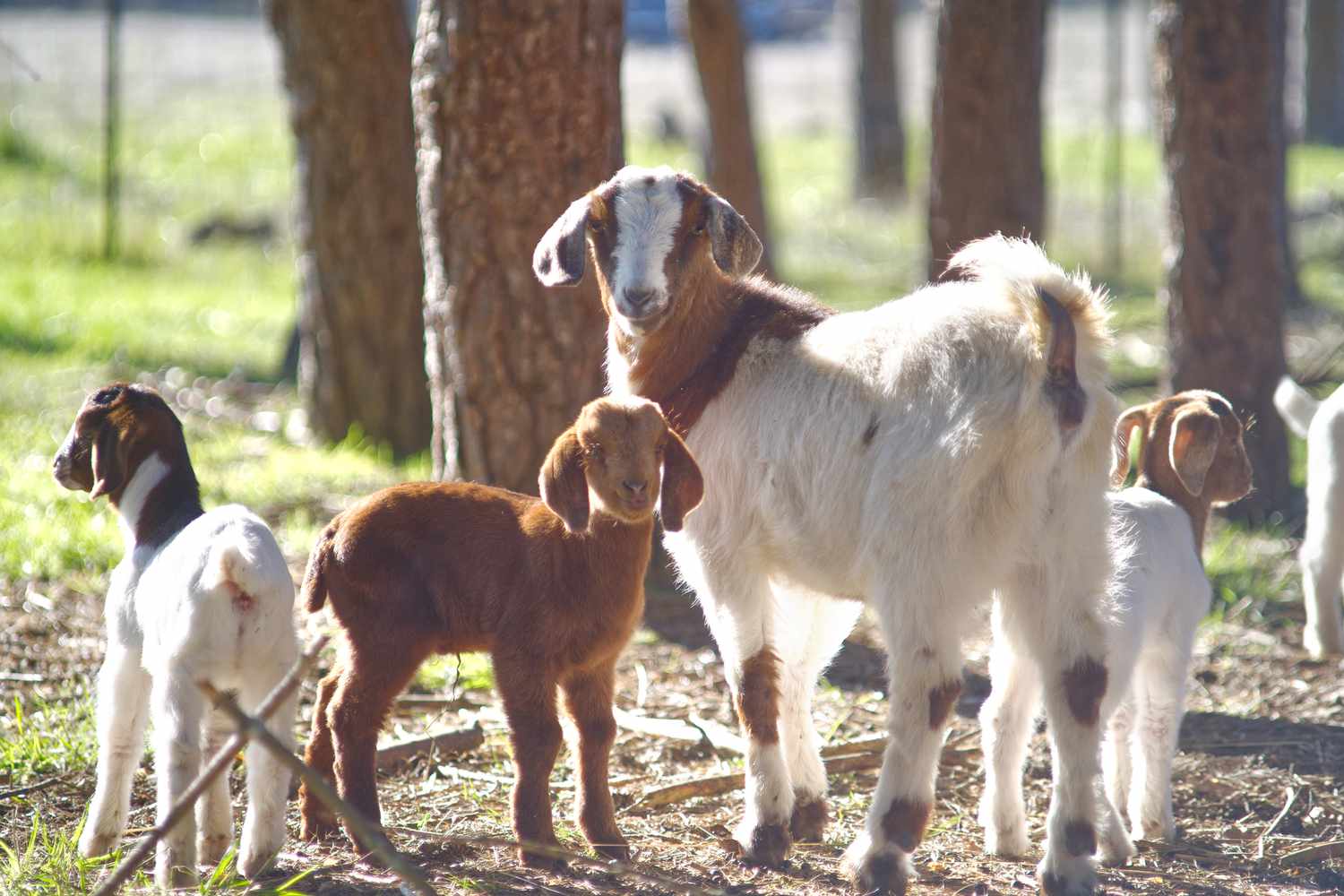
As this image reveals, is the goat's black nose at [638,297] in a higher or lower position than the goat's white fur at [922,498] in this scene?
higher

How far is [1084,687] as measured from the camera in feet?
13.0

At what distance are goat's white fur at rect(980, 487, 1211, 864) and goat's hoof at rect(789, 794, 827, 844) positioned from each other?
0.46 m

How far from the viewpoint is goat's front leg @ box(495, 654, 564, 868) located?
3.93 meters

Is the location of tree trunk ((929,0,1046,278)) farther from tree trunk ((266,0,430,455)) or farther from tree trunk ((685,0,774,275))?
tree trunk ((266,0,430,455))

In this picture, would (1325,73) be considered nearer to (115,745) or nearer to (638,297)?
(638,297)

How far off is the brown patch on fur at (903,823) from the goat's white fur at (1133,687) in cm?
51

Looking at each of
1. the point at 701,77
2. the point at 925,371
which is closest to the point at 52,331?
the point at 701,77

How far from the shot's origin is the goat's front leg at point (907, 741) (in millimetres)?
3846

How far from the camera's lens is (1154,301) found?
13531 millimetres

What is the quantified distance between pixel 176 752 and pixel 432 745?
4.63 feet

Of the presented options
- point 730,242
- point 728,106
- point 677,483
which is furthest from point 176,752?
point 728,106

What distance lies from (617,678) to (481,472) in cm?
97

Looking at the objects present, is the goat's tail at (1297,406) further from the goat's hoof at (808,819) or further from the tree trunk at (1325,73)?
the tree trunk at (1325,73)

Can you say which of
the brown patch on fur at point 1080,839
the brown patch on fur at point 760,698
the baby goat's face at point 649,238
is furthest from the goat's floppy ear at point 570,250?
the brown patch on fur at point 1080,839
